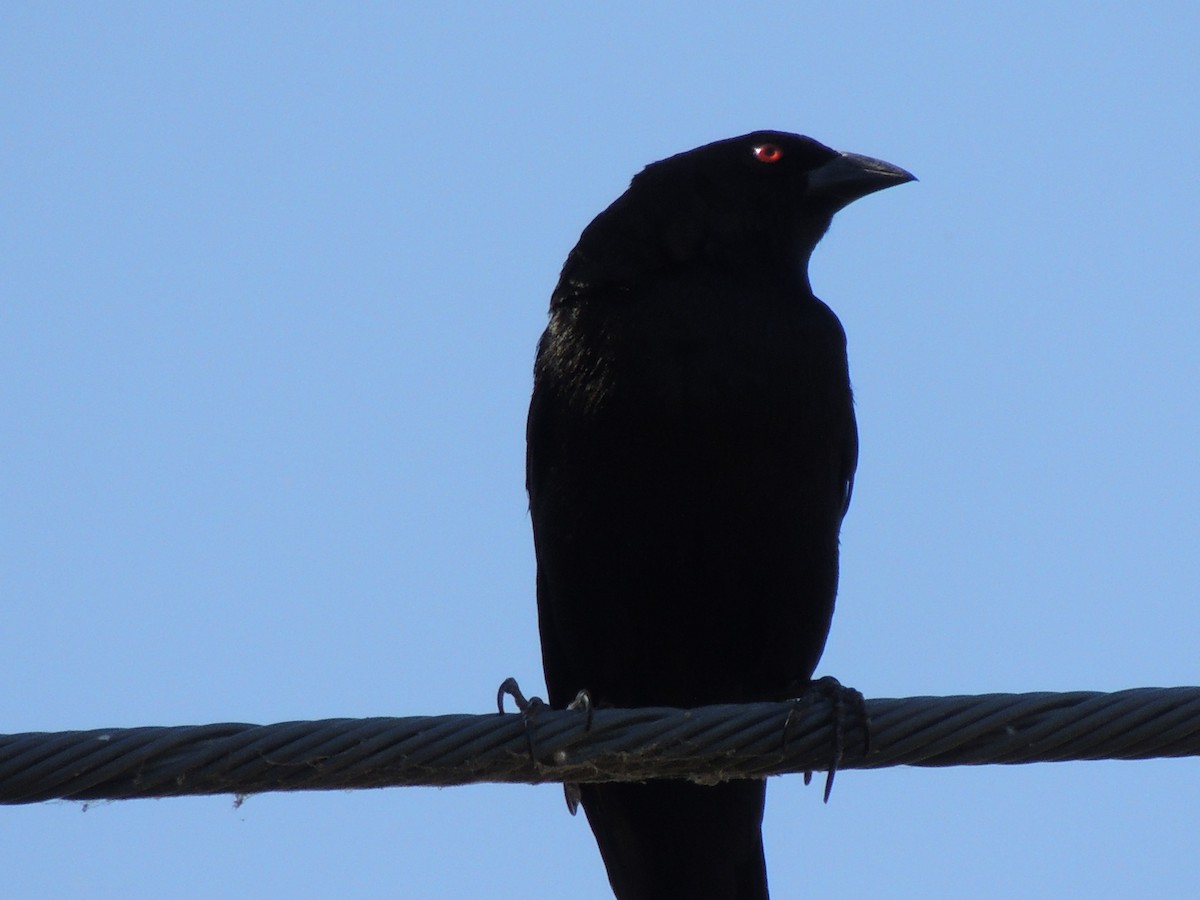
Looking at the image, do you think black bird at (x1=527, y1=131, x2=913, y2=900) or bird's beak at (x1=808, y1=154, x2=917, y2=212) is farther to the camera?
bird's beak at (x1=808, y1=154, x2=917, y2=212)

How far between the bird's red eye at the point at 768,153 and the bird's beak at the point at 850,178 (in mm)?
117

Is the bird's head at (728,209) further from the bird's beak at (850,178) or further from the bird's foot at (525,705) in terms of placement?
the bird's foot at (525,705)

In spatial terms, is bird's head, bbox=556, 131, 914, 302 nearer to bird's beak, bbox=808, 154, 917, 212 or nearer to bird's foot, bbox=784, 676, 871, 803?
bird's beak, bbox=808, 154, 917, 212

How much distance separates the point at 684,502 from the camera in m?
4.44

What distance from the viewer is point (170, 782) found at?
9.39 ft

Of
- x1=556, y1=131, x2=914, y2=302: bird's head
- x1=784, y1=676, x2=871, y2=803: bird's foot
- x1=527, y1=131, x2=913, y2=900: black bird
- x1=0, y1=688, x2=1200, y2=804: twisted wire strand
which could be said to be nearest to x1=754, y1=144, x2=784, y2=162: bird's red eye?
x1=556, y1=131, x2=914, y2=302: bird's head

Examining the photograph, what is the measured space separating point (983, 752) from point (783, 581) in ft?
5.10

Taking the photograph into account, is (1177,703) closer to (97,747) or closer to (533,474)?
(97,747)

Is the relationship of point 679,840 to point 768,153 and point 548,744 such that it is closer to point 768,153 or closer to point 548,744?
point 548,744

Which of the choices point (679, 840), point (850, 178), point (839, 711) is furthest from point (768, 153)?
point (839, 711)

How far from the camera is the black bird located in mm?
4453

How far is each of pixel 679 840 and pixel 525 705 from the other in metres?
1.09

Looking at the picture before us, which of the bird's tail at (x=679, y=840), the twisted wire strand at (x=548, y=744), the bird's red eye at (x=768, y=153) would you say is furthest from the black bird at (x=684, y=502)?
the twisted wire strand at (x=548, y=744)

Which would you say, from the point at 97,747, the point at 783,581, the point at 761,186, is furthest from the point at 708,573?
the point at 97,747
